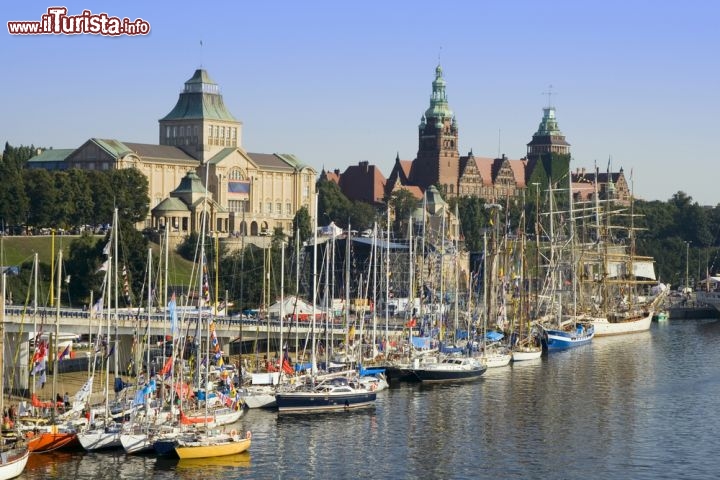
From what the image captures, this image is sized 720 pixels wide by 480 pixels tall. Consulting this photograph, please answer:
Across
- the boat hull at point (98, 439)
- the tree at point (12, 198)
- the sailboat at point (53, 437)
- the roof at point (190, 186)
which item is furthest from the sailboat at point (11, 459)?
the roof at point (190, 186)

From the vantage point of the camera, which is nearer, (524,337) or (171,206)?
(524,337)

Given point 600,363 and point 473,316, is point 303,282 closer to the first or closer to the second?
point 473,316

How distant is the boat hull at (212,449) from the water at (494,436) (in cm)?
40

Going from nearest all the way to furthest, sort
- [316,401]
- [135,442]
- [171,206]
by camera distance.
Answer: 1. [135,442]
2. [316,401]
3. [171,206]

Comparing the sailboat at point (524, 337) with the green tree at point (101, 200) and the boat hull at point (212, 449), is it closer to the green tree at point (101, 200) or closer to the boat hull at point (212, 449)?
the boat hull at point (212, 449)

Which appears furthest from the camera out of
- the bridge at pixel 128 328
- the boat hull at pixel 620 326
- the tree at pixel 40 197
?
the tree at pixel 40 197

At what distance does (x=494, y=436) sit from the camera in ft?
271

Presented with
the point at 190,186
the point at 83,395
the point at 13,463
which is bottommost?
the point at 13,463

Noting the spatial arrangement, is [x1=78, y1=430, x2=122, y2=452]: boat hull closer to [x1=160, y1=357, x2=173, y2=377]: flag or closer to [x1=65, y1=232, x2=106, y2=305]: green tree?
[x1=160, y1=357, x2=173, y2=377]: flag

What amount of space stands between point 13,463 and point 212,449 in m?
10.8

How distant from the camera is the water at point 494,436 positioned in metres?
72.0

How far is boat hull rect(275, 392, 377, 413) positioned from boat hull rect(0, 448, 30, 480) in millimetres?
21541

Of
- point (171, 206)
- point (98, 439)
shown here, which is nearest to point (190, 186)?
point (171, 206)

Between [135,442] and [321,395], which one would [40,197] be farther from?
[135,442]
